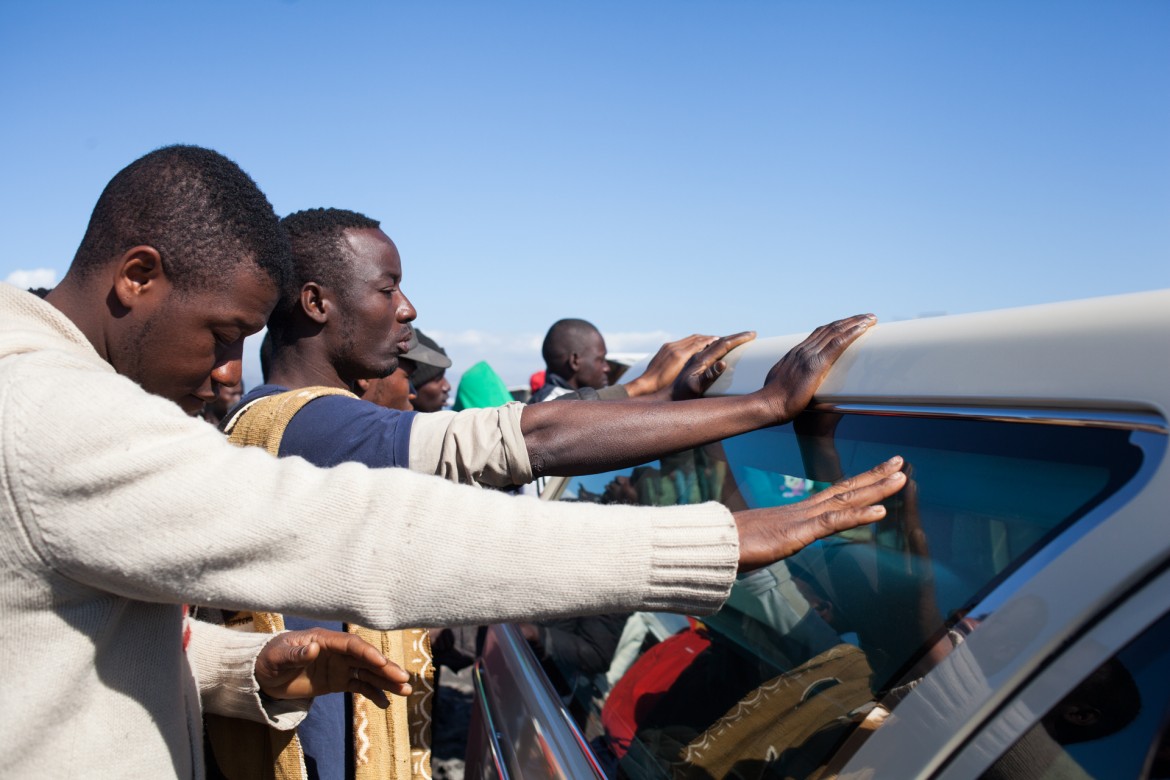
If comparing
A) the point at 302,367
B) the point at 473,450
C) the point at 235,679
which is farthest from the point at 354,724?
the point at 302,367

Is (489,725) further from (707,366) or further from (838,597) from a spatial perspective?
(838,597)

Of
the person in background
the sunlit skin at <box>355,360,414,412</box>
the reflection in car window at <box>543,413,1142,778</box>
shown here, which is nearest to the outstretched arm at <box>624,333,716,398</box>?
the reflection in car window at <box>543,413,1142,778</box>

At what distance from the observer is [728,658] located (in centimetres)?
182

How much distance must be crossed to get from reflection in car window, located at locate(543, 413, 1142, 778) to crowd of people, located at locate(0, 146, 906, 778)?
10 cm

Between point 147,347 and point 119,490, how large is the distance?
438 millimetres

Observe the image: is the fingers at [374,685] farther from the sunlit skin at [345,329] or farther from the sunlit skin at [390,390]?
the sunlit skin at [390,390]

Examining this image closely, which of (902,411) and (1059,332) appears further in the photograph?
(902,411)

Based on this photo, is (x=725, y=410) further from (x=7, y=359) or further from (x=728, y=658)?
(x=7, y=359)

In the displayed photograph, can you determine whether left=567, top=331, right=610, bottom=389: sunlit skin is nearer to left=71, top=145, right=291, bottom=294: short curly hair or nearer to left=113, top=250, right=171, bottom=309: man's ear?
left=71, top=145, right=291, bottom=294: short curly hair

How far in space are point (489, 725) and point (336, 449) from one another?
1102mm

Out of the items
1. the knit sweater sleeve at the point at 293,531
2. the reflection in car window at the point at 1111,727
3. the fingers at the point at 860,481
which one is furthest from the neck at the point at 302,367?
the reflection in car window at the point at 1111,727

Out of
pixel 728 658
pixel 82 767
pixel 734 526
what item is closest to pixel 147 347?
pixel 82 767

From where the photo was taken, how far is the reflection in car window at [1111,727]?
86 cm

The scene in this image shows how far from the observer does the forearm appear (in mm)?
1583
